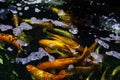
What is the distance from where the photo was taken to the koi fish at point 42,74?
252cm

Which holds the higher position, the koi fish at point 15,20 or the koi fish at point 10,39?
the koi fish at point 15,20

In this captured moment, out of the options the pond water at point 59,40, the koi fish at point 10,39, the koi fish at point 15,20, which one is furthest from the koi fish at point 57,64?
the koi fish at point 15,20

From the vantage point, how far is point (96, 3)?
11.4ft

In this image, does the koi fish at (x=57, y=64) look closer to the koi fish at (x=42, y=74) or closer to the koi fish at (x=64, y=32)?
the koi fish at (x=42, y=74)

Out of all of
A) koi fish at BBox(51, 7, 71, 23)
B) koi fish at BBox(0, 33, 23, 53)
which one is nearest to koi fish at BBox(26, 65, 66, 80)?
koi fish at BBox(0, 33, 23, 53)

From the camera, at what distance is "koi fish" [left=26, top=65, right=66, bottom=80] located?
2516 mm

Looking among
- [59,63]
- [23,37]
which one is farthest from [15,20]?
[59,63]

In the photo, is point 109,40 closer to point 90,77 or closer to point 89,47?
point 89,47

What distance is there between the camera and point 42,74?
2.54 metres

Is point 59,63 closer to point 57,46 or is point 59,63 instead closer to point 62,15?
point 57,46

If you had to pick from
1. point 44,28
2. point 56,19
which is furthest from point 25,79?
point 56,19

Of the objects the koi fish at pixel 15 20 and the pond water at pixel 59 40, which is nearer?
the pond water at pixel 59 40

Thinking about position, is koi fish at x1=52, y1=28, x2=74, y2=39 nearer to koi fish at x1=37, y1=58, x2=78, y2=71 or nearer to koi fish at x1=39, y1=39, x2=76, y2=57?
koi fish at x1=39, y1=39, x2=76, y2=57

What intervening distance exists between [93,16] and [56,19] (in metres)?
0.41
